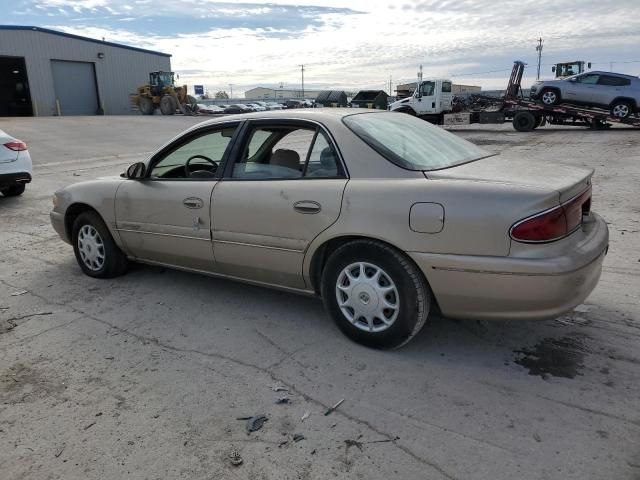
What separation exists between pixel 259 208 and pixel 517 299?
1775 mm

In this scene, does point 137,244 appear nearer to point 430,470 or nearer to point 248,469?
point 248,469

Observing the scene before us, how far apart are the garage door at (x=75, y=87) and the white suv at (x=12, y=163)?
3295 centimetres

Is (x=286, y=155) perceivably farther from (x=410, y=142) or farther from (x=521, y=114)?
(x=521, y=114)

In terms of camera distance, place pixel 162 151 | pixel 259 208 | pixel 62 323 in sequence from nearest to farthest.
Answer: pixel 259 208, pixel 62 323, pixel 162 151

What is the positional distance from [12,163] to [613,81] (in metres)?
22.5

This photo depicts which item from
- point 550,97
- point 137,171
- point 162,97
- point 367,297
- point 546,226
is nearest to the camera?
point 546,226

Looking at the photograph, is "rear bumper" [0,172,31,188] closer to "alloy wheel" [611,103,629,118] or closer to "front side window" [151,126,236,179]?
"front side window" [151,126,236,179]

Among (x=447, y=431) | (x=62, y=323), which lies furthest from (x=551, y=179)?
(x=62, y=323)

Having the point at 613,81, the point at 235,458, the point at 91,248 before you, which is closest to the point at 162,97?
the point at 613,81

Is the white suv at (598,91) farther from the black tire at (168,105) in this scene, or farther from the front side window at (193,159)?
the black tire at (168,105)

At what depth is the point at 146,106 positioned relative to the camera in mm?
37406

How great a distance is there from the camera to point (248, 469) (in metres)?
2.28

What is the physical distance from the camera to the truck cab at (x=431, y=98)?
1019 inches

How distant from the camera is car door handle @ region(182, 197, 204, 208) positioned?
3.89 meters
